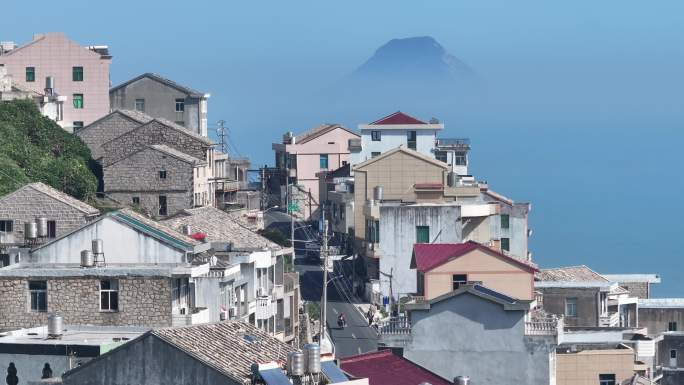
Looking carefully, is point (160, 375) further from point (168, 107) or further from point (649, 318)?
point (168, 107)

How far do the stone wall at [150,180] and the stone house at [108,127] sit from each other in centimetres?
504

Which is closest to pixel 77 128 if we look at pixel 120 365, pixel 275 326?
pixel 275 326

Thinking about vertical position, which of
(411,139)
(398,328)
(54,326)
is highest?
(411,139)

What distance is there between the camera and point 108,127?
251ft

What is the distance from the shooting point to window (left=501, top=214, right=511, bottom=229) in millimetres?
77319

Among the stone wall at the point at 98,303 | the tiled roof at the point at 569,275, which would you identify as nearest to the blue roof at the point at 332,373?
the stone wall at the point at 98,303

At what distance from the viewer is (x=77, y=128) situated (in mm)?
80188

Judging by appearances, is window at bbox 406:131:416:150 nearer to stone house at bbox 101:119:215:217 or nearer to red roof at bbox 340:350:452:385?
stone house at bbox 101:119:215:217

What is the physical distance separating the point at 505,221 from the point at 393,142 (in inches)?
797

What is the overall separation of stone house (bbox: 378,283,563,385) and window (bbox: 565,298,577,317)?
54.6ft

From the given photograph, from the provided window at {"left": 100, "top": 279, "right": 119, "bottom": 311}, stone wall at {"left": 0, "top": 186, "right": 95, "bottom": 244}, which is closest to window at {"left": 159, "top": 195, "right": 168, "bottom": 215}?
stone wall at {"left": 0, "top": 186, "right": 95, "bottom": 244}

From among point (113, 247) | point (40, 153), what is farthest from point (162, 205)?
point (113, 247)

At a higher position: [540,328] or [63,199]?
[63,199]

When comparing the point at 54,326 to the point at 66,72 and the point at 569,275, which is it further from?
the point at 66,72
